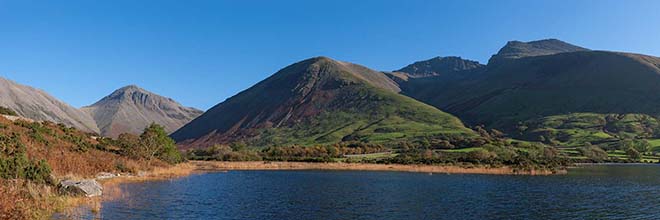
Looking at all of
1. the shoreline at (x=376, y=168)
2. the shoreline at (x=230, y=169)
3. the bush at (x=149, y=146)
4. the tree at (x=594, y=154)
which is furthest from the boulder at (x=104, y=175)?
the tree at (x=594, y=154)

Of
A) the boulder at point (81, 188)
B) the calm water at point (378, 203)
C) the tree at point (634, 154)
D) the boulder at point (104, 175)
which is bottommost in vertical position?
the calm water at point (378, 203)

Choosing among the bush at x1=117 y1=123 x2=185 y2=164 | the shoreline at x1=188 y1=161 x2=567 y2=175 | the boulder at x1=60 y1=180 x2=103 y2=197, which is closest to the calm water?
the boulder at x1=60 y1=180 x2=103 y2=197

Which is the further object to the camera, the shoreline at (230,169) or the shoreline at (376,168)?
the shoreline at (376,168)

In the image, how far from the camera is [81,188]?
42.8 meters

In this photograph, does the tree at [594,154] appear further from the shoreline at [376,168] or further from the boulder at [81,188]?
the boulder at [81,188]

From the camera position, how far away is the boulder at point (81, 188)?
41.1m

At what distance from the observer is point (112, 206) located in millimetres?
40094

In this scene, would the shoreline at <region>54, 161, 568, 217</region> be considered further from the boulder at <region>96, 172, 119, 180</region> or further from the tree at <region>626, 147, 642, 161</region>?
the tree at <region>626, 147, 642, 161</region>

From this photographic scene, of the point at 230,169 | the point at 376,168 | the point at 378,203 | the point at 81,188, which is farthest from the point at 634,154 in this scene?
the point at 81,188

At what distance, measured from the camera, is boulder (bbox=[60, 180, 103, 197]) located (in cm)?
4109

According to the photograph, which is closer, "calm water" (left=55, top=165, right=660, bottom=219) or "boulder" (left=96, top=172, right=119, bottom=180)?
"calm water" (left=55, top=165, right=660, bottom=219)

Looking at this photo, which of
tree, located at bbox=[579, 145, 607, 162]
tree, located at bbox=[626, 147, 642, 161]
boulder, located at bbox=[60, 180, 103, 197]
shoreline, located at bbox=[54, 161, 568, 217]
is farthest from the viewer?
tree, located at bbox=[579, 145, 607, 162]

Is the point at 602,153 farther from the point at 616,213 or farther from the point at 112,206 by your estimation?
the point at 112,206

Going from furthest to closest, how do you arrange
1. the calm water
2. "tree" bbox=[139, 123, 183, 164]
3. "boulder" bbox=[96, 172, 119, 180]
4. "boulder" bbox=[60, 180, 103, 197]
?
1. "tree" bbox=[139, 123, 183, 164]
2. "boulder" bbox=[96, 172, 119, 180]
3. "boulder" bbox=[60, 180, 103, 197]
4. the calm water
